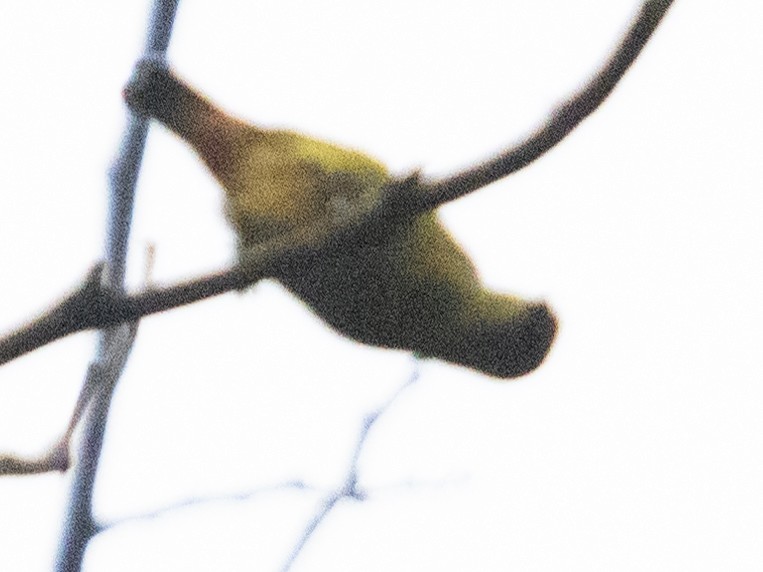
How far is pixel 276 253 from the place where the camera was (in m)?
0.67

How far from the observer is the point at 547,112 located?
617 millimetres

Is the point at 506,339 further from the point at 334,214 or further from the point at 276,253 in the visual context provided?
the point at 276,253

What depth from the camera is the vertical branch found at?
887 millimetres

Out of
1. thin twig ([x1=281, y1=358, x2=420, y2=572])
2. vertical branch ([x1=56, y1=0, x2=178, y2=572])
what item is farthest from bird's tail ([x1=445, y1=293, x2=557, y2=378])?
vertical branch ([x1=56, y1=0, x2=178, y2=572])

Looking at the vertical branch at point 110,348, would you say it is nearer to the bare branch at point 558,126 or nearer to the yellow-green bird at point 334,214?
the yellow-green bird at point 334,214

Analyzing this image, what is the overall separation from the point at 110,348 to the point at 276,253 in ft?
1.26

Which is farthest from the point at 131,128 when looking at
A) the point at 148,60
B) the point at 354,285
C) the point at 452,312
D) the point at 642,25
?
the point at 642,25

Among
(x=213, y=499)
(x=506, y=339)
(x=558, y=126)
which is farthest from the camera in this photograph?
(x=213, y=499)

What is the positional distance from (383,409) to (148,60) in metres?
0.59

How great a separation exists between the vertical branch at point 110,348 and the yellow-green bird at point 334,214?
2.0 inches

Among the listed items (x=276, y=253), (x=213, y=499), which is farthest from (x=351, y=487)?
(x=276, y=253)

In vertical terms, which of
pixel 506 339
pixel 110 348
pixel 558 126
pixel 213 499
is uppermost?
pixel 558 126

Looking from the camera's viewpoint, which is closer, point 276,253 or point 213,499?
point 276,253

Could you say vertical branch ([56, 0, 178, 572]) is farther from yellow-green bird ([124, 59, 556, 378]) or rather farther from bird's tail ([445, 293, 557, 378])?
bird's tail ([445, 293, 557, 378])
